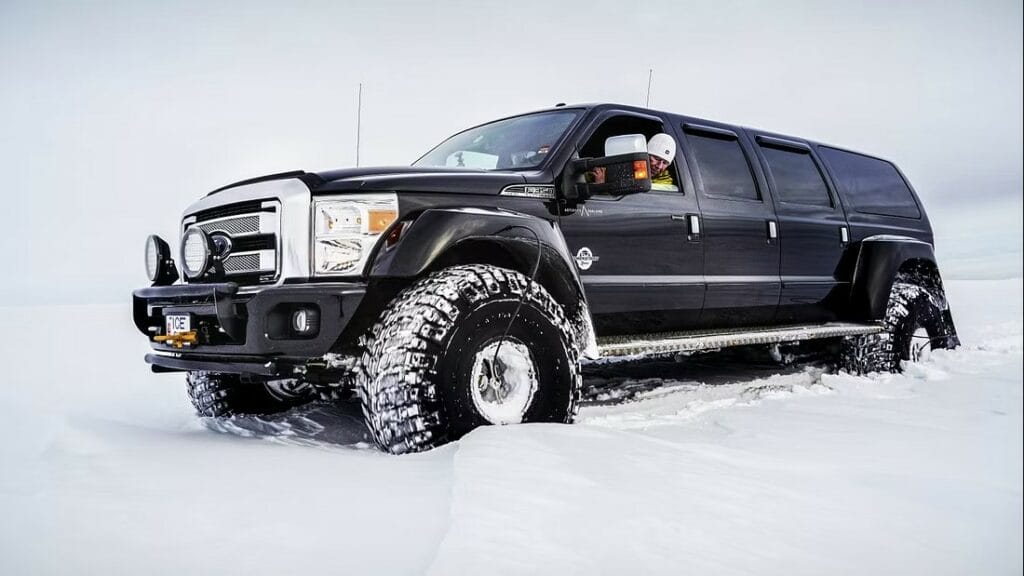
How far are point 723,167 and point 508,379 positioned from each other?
99.8 inches

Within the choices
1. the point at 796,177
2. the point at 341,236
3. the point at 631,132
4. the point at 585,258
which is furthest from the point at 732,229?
the point at 341,236

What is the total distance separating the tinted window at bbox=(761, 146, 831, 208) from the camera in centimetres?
552

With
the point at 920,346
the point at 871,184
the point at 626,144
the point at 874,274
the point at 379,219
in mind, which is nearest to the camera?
the point at 379,219

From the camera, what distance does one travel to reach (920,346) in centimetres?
627

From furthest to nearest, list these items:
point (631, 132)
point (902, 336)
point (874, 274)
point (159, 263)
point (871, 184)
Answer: point (871, 184) < point (902, 336) < point (874, 274) < point (631, 132) < point (159, 263)

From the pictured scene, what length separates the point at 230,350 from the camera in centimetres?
331

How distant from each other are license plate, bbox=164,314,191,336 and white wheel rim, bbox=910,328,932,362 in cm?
551

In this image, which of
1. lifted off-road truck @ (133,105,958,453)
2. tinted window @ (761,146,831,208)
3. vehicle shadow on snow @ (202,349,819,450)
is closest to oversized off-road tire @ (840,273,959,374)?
vehicle shadow on snow @ (202,349,819,450)

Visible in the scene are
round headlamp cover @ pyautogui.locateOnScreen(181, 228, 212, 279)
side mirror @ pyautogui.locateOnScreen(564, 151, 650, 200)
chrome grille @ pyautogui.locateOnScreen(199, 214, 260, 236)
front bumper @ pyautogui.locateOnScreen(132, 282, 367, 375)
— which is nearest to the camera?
front bumper @ pyautogui.locateOnScreen(132, 282, 367, 375)

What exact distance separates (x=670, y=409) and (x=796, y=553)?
2.44 metres

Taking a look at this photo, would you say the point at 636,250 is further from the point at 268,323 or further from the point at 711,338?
the point at 268,323

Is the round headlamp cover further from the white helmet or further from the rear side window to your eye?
the rear side window

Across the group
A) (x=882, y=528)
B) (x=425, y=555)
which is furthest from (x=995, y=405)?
(x=425, y=555)

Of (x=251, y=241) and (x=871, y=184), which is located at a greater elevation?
(x=871, y=184)
